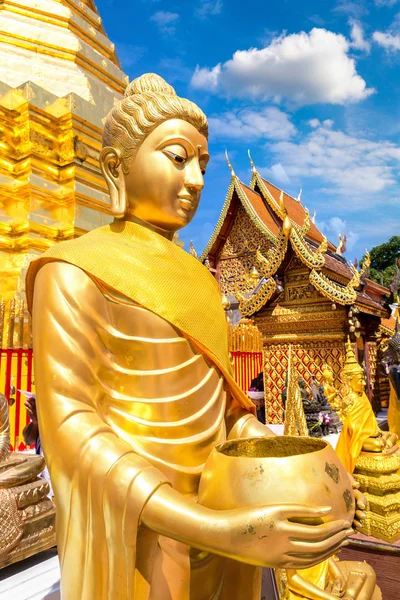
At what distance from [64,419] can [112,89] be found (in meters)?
8.31

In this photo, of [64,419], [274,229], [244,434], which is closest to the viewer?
[64,419]

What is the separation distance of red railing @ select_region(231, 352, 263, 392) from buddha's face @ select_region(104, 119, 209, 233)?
23.4 feet

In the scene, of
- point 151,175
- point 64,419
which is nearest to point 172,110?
point 151,175

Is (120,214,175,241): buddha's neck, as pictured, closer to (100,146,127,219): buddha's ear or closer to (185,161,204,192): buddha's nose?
(100,146,127,219): buddha's ear

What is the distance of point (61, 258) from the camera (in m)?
1.18

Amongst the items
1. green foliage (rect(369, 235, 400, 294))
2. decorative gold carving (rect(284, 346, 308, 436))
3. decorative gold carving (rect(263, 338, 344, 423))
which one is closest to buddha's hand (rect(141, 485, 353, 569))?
decorative gold carving (rect(284, 346, 308, 436))

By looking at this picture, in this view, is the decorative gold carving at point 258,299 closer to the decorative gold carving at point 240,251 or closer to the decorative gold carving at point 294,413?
the decorative gold carving at point 294,413

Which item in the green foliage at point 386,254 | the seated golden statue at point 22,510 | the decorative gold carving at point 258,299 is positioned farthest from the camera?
the green foliage at point 386,254

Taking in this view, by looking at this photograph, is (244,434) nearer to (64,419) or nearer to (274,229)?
(64,419)

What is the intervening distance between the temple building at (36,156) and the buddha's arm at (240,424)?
12.9 ft

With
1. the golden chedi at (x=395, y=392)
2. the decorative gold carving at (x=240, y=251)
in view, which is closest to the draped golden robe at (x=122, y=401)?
the golden chedi at (x=395, y=392)

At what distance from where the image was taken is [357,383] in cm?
351

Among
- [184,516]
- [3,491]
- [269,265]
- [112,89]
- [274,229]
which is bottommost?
[3,491]

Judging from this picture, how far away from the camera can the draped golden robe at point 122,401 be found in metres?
1.00
